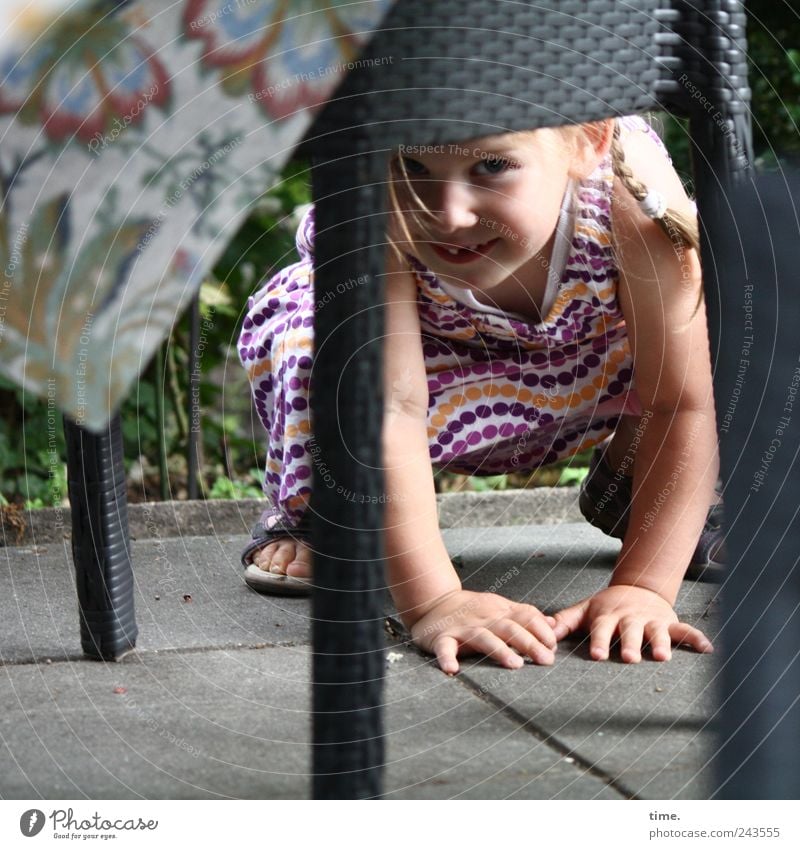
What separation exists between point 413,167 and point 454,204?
0.04 m

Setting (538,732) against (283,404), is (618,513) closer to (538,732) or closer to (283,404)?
(283,404)

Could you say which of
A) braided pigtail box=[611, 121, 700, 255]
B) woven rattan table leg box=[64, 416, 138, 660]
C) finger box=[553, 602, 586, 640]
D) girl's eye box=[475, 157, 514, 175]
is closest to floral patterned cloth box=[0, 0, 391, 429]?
woven rattan table leg box=[64, 416, 138, 660]

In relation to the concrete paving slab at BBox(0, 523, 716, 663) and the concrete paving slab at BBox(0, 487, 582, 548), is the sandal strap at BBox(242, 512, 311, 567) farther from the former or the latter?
the concrete paving slab at BBox(0, 487, 582, 548)

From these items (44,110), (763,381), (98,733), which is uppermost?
(44,110)

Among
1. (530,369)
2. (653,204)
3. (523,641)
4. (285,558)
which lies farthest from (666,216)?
(285,558)

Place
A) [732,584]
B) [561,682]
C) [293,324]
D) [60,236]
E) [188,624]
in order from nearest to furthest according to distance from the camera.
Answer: [732,584]
[561,682]
[188,624]
[293,324]
[60,236]

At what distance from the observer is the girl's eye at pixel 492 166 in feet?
A: 2.66

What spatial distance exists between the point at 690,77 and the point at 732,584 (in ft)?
1.07

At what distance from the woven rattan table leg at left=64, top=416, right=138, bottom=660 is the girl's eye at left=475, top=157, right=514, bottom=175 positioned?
35 centimetres

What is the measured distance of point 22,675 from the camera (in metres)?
0.81

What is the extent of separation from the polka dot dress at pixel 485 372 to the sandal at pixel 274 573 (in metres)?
0.02

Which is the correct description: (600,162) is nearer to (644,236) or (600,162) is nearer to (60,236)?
(644,236)

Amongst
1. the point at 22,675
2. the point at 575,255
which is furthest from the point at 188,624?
the point at 575,255

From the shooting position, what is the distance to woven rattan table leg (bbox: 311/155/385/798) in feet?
1.53
